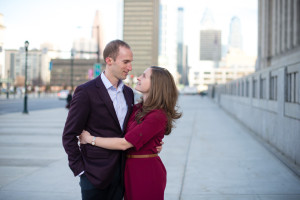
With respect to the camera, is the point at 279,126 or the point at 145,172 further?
the point at 279,126

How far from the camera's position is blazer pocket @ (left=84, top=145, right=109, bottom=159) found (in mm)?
2915

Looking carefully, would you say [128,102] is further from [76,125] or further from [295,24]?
[295,24]

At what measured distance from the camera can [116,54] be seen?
305 cm

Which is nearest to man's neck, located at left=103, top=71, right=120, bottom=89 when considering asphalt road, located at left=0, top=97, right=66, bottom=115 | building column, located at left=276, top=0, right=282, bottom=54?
asphalt road, located at left=0, top=97, right=66, bottom=115

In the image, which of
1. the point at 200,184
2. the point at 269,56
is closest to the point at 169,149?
the point at 200,184

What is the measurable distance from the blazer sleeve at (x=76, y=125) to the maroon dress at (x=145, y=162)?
0.38 metres

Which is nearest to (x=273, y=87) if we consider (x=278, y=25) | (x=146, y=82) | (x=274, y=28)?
(x=146, y=82)

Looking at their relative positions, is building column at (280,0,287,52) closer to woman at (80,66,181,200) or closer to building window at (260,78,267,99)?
building window at (260,78,267,99)

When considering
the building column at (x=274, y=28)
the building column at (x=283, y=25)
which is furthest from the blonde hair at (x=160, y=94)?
the building column at (x=274, y=28)

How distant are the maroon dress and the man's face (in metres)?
0.45

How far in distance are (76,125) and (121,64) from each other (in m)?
0.64

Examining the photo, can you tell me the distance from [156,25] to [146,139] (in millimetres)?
199664

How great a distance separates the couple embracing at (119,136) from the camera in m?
2.86

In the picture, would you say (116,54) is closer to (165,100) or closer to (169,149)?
(165,100)
